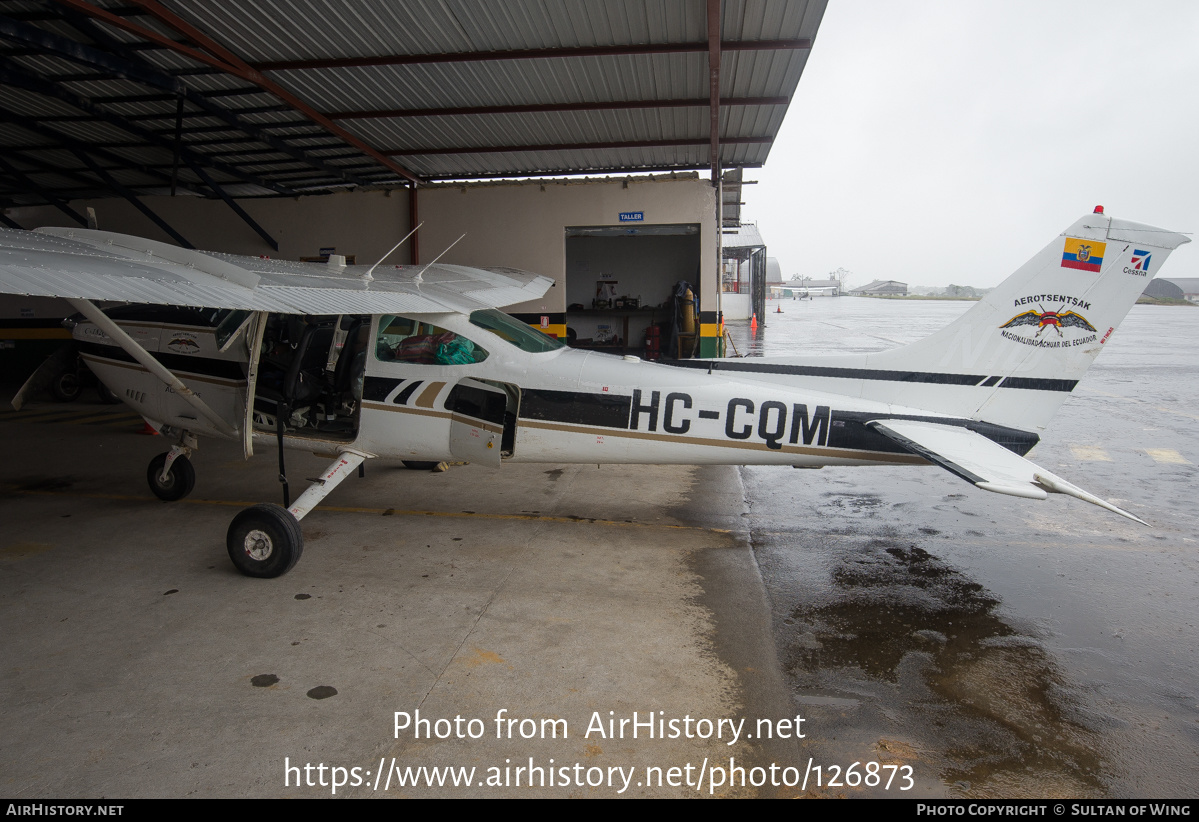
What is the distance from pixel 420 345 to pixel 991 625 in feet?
15.3

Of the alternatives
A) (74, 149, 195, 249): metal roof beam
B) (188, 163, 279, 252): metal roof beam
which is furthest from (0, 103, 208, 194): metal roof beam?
(188, 163, 279, 252): metal roof beam

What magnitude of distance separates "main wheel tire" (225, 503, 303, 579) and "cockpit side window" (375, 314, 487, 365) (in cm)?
151

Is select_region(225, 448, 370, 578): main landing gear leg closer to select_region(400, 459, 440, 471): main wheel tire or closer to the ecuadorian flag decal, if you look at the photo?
select_region(400, 459, 440, 471): main wheel tire

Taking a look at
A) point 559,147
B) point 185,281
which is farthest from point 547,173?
point 185,281

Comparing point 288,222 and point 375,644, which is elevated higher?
point 288,222

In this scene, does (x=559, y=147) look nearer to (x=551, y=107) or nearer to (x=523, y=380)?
(x=551, y=107)

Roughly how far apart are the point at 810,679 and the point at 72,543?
5.89 metres

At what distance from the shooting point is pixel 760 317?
124ft

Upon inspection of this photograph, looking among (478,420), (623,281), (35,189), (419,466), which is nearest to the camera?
(478,420)

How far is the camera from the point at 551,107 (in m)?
10.9

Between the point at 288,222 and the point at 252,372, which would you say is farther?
the point at 288,222

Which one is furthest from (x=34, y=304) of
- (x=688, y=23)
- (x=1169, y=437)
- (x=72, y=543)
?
(x=1169, y=437)

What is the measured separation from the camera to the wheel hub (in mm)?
4902

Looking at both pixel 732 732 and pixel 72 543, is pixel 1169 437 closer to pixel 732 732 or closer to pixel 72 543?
pixel 732 732
